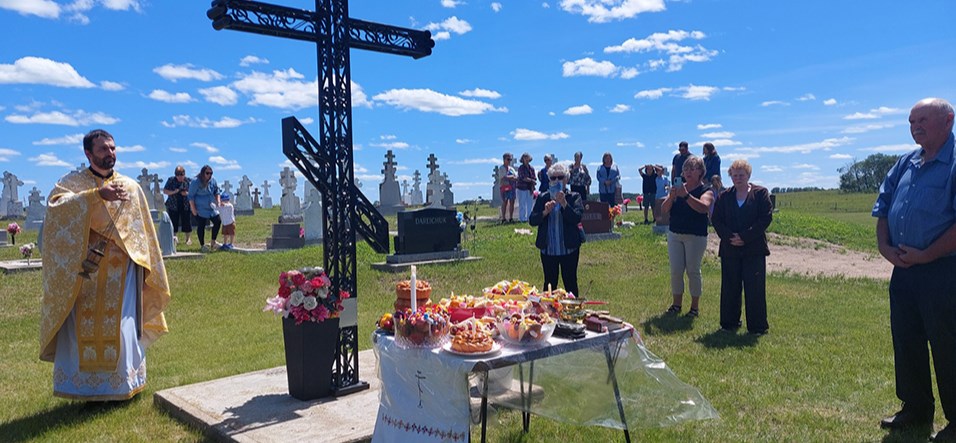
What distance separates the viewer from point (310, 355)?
5.31m

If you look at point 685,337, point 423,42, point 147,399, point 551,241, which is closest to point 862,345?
point 685,337

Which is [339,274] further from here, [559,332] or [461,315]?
[559,332]

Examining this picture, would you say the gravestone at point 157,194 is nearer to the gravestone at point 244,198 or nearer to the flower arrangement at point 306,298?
the gravestone at point 244,198

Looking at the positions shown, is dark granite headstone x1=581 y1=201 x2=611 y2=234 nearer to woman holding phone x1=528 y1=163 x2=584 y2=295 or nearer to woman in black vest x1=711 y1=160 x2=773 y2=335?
woman in black vest x1=711 y1=160 x2=773 y2=335

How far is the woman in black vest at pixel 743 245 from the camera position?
7.86 m

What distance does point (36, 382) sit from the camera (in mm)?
6547

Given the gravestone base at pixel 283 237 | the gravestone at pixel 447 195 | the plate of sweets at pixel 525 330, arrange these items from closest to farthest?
the plate of sweets at pixel 525 330
the gravestone base at pixel 283 237
the gravestone at pixel 447 195

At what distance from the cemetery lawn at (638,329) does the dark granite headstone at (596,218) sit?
5.25 feet

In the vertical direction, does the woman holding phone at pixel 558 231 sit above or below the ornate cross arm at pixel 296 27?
below

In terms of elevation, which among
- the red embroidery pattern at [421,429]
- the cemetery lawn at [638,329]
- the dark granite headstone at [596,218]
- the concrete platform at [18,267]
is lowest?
the cemetery lawn at [638,329]

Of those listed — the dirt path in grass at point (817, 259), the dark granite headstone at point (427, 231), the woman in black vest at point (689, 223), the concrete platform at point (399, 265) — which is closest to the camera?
the woman in black vest at point (689, 223)

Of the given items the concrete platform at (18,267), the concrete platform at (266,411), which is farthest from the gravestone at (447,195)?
the concrete platform at (266,411)

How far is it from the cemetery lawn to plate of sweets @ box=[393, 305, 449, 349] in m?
1.24

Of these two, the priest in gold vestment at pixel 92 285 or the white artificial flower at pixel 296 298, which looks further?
the priest in gold vestment at pixel 92 285
